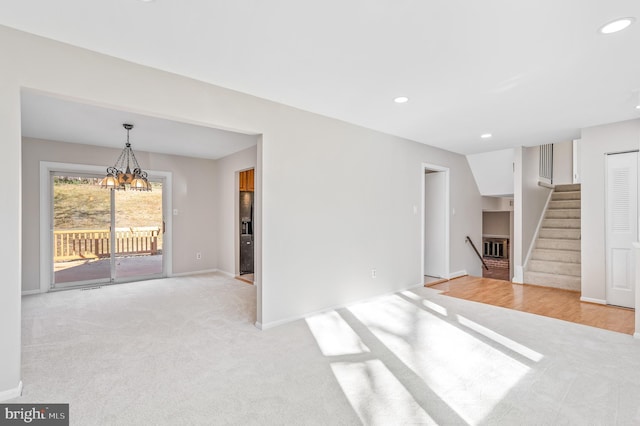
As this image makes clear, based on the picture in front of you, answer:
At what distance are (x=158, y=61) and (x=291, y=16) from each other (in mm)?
1299

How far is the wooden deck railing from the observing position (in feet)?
18.2

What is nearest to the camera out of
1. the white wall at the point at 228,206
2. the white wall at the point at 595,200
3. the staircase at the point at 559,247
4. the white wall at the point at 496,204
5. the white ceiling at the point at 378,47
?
the white ceiling at the point at 378,47

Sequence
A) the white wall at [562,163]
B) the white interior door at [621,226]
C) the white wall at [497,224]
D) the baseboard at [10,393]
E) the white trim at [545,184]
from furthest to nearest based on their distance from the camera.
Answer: the white wall at [497,224]
the white wall at [562,163]
the white trim at [545,184]
the white interior door at [621,226]
the baseboard at [10,393]

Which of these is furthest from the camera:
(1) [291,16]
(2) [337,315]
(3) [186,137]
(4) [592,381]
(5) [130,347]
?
(3) [186,137]

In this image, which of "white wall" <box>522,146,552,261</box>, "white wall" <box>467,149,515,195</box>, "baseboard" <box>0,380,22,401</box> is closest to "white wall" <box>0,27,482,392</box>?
"baseboard" <box>0,380,22,401</box>

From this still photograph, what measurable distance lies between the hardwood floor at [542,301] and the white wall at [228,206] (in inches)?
150

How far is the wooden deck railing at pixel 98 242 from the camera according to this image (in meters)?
5.54

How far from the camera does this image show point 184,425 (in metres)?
1.92

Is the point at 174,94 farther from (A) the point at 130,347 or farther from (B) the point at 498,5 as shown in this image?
(B) the point at 498,5

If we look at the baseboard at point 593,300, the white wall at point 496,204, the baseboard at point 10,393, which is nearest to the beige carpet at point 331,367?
the baseboard at point 10,393

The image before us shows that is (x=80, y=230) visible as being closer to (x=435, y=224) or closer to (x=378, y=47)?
(x=378, y=47)

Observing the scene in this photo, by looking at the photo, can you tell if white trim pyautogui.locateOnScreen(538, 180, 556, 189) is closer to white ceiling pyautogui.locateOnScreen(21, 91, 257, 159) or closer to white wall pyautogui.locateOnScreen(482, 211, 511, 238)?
white wall pyautogui.locateOnScreen(482, 211, 511, 238)

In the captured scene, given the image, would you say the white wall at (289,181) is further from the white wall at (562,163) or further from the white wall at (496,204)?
the white wall at (562,163)

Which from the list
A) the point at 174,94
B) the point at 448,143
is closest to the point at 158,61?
the point at 174,94
